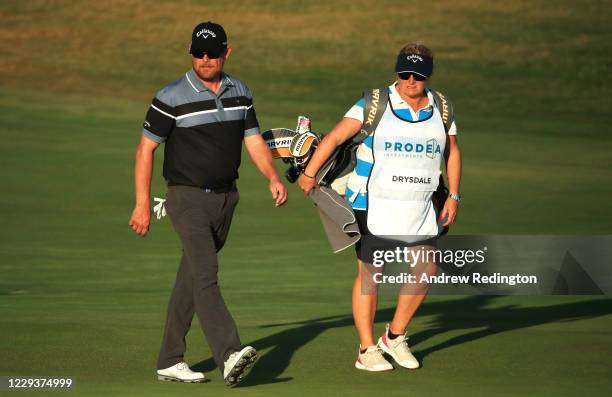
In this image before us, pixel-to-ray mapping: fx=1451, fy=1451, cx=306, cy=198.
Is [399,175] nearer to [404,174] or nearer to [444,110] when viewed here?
[404,174]

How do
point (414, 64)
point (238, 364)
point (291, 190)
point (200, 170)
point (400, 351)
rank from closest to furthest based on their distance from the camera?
1. point (238, 364)
2. point (200, 170)
3. point (414, 64)
4. point (400, 351)
5. point (291, 190)

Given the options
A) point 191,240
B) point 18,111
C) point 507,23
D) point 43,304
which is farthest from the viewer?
point 507,23

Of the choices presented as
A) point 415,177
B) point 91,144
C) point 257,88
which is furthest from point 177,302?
point 257,88

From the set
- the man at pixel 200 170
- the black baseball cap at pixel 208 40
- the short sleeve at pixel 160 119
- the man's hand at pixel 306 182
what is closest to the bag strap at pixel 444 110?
the man's hand at pixel 306 182

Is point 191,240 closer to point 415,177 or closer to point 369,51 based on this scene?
point 415,177

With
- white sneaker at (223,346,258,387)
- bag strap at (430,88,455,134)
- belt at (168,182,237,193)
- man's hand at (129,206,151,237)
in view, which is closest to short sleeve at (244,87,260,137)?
belt at (168,182,237,193)

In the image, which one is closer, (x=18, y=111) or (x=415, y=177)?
(x=415, y=177)

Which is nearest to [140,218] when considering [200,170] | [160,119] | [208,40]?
[200,170]

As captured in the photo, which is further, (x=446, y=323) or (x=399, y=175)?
(x=446, y=323)

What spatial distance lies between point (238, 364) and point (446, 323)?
3.14 m

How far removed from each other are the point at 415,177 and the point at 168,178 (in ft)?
4.86

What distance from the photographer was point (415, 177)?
8703 mm

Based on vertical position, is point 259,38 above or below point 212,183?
below

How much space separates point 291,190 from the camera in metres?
19.8
